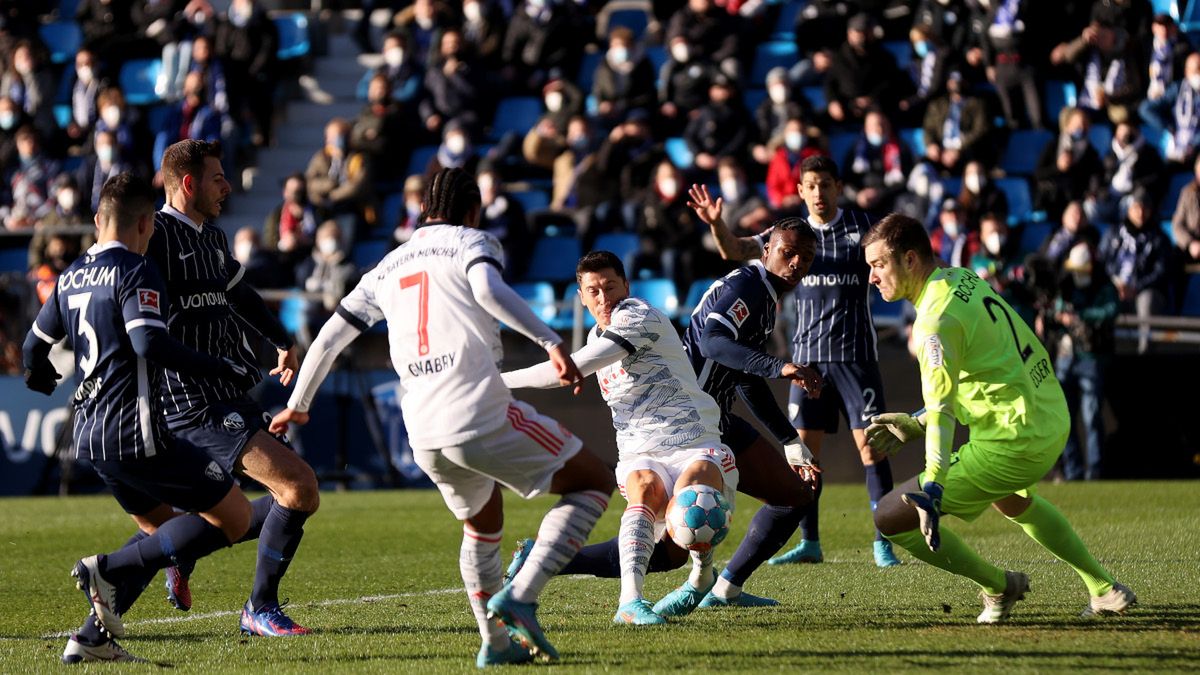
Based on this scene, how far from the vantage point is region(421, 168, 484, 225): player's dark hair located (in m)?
6.54

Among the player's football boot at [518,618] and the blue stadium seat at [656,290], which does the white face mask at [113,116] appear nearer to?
the blue stadium seat at [656,290]

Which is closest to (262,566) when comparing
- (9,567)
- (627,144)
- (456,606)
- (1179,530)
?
(456,606)

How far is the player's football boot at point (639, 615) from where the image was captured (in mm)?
7512

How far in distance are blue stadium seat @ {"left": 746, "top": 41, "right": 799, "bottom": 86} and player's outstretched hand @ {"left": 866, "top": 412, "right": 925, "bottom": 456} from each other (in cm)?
1437

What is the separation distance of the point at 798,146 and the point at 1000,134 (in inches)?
97.9

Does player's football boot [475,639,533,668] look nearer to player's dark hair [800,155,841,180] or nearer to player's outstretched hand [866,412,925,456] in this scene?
player's outstretched hand [866,412,925,456]

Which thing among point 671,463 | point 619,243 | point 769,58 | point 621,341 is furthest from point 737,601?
point 769,58

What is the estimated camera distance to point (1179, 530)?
11102 mm

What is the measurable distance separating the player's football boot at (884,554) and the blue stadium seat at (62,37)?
1835 cm

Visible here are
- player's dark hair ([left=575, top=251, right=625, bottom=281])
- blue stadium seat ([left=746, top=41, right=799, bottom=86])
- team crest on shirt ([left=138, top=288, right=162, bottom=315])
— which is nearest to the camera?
team crest on shirt ([left=138, top=288, right=162, bottom=315])

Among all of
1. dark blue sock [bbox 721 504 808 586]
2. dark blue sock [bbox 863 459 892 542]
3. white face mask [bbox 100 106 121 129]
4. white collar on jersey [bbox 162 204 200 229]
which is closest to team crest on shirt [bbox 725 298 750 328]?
dark blue sock [bbox 721 504 808 586]

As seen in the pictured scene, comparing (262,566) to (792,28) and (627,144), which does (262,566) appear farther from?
(792,28)

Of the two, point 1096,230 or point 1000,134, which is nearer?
point 1096,230

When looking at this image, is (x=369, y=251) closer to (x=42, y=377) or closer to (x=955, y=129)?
(x=955, y=129)
